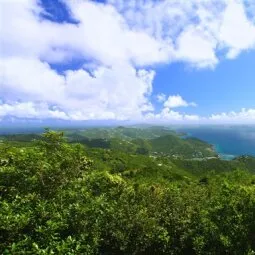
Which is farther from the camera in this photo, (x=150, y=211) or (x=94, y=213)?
(x=150, y=211)

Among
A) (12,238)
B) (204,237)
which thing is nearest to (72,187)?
(12,238)

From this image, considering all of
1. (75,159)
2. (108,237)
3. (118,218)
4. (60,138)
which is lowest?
(108,237)

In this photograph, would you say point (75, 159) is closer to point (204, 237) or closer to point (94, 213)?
point (94, 213)

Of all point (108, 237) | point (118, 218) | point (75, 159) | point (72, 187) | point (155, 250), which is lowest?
point (155, 250)

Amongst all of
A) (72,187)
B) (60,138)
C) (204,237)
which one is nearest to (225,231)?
(204,237)

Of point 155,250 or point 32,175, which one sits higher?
point 32,175

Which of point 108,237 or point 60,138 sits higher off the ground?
point 60,138

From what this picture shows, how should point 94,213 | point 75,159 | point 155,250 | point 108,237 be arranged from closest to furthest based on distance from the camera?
point 94,213
point 108,237
point 155,250
point 75,159

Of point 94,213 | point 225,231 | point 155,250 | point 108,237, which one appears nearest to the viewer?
point 94,213

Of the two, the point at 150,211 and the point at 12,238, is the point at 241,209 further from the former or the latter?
the point at 12,238
